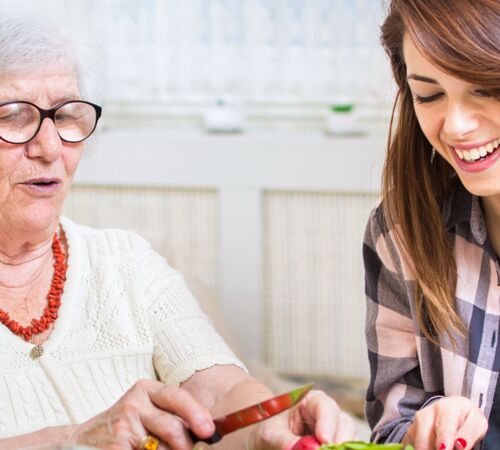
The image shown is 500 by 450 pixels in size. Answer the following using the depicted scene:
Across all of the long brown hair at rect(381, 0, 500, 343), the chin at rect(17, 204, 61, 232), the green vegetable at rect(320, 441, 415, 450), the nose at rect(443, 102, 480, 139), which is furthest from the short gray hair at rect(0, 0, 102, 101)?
the green vegetable at rect(320, 441, 415, 450)

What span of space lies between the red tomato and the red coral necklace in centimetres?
57

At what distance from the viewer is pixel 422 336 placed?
5.05 ft

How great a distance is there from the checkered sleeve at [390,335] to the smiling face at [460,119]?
0.23 m

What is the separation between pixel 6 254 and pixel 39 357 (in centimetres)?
19

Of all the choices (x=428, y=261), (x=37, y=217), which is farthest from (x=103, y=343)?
(x=428, y=261)

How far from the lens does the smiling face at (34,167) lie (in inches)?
58.8

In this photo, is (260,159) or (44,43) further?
(260,159)

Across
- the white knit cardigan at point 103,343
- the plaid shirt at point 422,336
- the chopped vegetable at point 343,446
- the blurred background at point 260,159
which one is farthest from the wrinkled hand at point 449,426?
the blurred background at point 260,159

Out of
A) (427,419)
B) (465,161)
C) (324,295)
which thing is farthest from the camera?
(324,295)

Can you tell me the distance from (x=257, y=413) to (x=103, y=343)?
54 centimetres

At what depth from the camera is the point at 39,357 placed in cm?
154

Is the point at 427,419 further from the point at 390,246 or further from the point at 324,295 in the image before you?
the point at 324,295

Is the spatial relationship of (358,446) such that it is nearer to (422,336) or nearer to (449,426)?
(449,426)

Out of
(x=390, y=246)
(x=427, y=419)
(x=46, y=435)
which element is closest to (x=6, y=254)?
(x=46, y=435)
